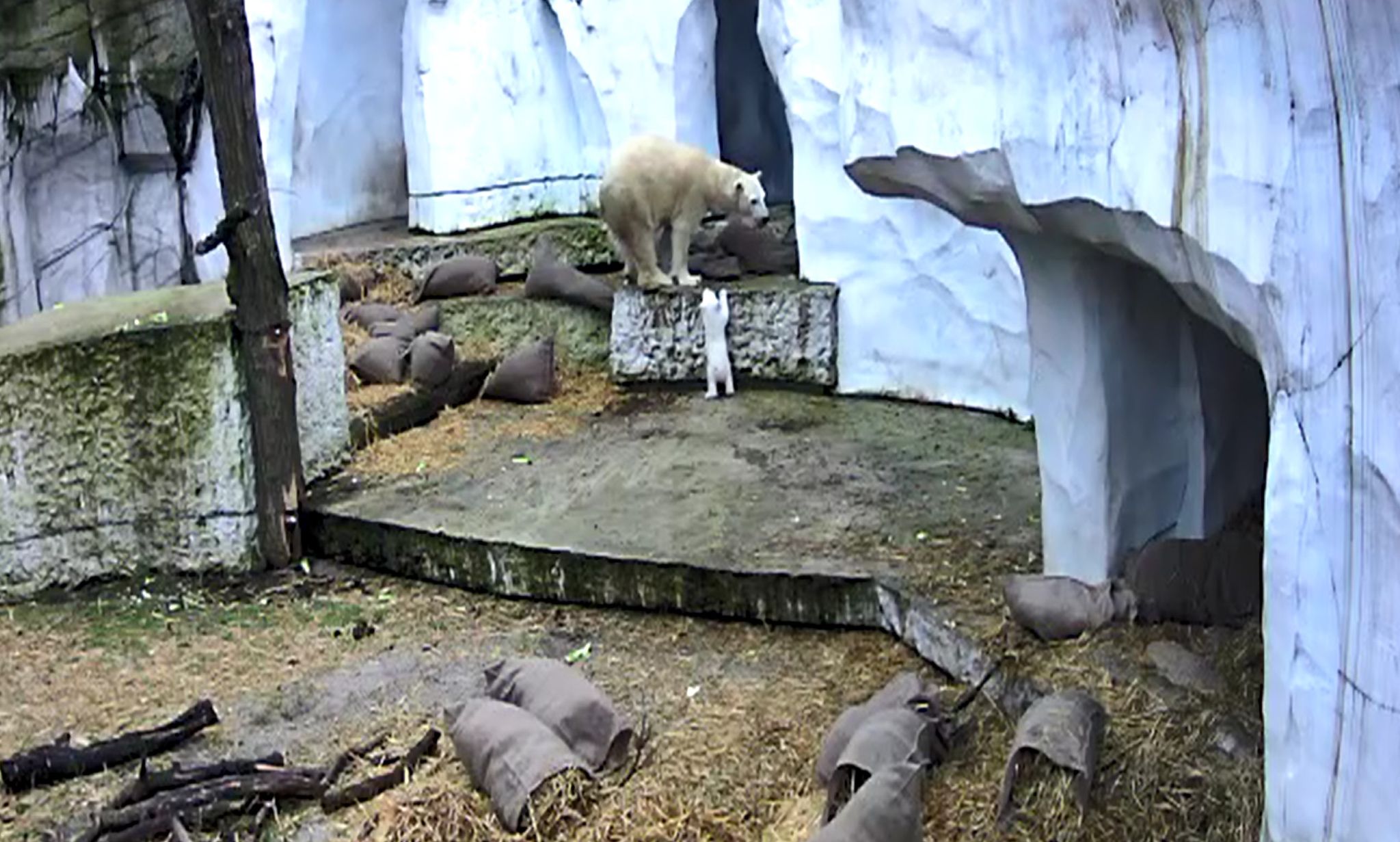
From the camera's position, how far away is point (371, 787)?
411 cm

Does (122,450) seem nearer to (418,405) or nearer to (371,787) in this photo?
(418,405)

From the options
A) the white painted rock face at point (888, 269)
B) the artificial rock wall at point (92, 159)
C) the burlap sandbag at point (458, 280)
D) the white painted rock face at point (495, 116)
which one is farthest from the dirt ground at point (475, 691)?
the white painted rock face at point (495, 116)

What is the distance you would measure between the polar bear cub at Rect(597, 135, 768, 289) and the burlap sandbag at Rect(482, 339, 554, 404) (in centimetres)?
65

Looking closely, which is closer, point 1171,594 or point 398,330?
point 1171,594

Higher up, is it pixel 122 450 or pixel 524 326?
pixel 524 326

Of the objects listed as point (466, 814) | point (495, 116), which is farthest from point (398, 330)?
point (466, 814)

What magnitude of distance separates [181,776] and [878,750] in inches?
73.6

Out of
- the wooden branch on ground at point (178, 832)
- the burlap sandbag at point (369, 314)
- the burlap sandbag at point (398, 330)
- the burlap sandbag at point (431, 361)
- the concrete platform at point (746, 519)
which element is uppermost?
the burlap sandbag at point (369, 314)

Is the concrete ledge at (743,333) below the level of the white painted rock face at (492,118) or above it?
below

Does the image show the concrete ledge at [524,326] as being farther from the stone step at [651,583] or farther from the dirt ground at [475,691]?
the dirt ground at [475,691]

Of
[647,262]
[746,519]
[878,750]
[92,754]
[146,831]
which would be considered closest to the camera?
[878,750]

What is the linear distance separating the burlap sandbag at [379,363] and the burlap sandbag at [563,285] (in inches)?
44.1

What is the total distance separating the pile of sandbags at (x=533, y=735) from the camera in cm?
392

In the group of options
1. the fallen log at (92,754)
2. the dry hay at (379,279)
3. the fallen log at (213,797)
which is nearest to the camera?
the fallen log at (213,797)
